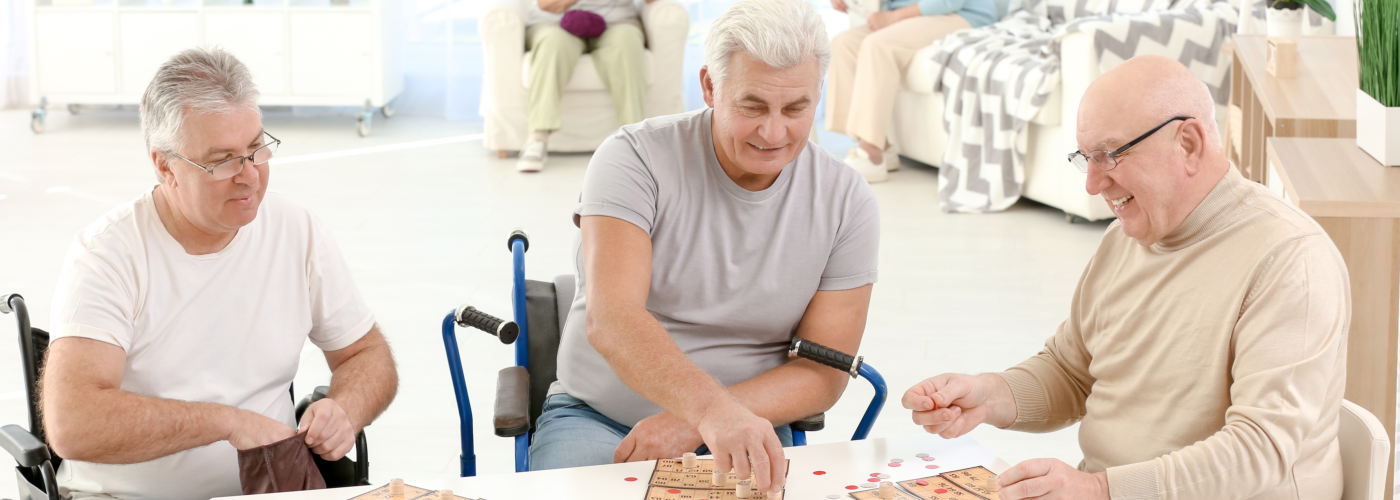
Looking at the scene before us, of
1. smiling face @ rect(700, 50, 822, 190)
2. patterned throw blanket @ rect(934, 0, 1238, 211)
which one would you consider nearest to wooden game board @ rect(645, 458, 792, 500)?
smiling face @ rect(700, 50, 822, 190)

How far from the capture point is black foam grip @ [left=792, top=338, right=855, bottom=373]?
1688 mm

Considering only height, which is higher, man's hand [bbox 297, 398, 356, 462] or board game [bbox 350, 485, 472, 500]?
board game [bbox 350, 485, 472, 500]

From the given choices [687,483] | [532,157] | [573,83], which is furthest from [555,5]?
[687,483]

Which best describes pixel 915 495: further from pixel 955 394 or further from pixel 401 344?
pixel 401 344

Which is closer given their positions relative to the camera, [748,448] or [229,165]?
[748,448]

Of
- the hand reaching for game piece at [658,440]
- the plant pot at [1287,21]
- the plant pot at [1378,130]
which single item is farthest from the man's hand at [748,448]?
the plant pot at [1287,21]

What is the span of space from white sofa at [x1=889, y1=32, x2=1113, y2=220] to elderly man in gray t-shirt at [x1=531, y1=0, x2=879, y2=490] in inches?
86.2

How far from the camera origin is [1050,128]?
4516mm

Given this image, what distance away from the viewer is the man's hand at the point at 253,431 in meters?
1.65

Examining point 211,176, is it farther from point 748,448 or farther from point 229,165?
point 748,448

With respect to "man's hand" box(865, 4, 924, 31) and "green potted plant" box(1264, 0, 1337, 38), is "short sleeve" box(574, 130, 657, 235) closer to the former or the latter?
"green potted plant" box(1264, 0, 1337, 38)

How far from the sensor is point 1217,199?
143cm

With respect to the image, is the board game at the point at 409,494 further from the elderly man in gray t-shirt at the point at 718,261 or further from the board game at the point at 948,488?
the board game at the point at 948,488

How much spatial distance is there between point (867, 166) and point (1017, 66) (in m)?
0.90
